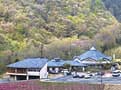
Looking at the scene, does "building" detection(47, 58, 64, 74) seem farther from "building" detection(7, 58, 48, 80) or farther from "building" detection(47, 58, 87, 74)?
"building" detection(7, 58, 48, 80)

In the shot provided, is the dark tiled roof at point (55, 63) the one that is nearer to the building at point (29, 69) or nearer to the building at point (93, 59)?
the building at point (29, 69)

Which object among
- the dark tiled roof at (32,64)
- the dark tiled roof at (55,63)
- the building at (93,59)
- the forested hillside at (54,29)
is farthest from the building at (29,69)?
the building at (93,59)

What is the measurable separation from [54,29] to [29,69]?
1933cm

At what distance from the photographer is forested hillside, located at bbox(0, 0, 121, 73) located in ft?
146

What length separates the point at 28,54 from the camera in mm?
42844

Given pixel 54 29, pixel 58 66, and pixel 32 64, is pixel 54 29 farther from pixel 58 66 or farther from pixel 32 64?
pixel 32 64

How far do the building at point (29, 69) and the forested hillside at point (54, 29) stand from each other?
4.47 metres

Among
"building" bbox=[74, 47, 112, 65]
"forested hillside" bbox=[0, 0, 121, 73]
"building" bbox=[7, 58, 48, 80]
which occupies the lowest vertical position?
"building" bbox=[7, 58, 48, 80]

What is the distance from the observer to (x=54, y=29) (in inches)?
2117

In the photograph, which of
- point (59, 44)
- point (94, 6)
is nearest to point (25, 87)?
point (59, 44)

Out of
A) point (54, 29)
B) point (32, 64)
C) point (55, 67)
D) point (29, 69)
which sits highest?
point (54, 29)

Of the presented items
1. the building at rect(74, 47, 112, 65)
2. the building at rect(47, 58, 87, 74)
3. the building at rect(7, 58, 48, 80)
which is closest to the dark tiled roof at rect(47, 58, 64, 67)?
the building at rect(47, 58, 87, 74)

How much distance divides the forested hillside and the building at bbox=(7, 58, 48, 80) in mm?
4474

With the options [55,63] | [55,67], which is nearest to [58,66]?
[55,67]
